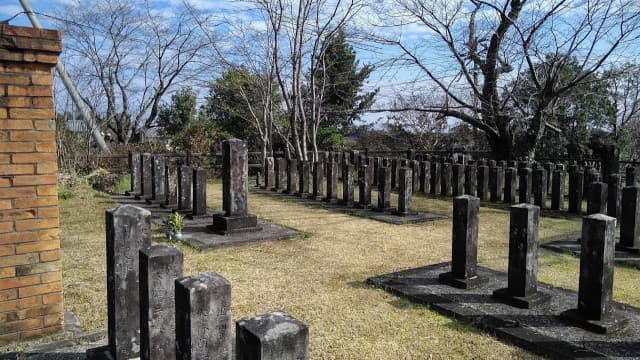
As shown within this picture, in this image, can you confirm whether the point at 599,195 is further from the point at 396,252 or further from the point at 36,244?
the point at 36,244

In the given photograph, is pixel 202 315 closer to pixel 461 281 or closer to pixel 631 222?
pixel 461 281

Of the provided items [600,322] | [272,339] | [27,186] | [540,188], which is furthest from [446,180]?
[272,339]

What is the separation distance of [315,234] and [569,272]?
11.8 ft

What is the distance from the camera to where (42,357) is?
3.05 metres

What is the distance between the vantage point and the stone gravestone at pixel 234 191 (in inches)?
285

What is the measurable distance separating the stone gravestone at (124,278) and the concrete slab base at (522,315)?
2588 millimetres

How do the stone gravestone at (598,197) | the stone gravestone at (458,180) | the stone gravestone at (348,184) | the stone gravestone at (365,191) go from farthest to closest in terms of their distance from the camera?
the stone gravestone at (458,180) < the stone gravestone at (348,184) < the stone gravestone at (365,191) < the stone gravestone at (598,197)

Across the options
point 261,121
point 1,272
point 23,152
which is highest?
point 261,121

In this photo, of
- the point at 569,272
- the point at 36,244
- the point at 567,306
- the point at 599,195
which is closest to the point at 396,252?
the point at 569,272

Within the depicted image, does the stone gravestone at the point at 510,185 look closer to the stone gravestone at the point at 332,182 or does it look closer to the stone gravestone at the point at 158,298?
the stone gravestone at the point at 332,182

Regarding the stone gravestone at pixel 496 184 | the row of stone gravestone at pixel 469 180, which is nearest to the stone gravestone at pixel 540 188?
the row of stone gravestone at pixel 469 180

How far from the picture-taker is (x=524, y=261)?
4098mm

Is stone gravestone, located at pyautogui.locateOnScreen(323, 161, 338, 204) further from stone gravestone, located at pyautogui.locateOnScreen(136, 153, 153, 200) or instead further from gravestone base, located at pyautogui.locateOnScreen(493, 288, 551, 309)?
gravestone base, located at pyautogui.locateOnScreen(493, 288, 551, 309)

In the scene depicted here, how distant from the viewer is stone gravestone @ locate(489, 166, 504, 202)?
1076 cm
